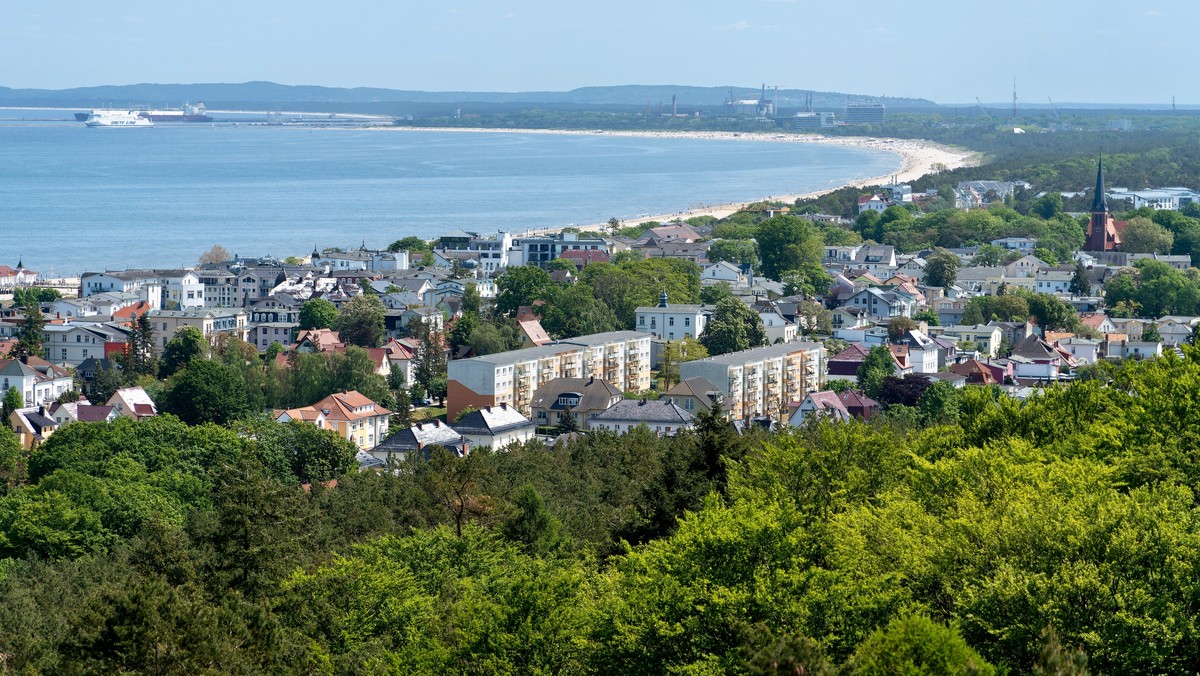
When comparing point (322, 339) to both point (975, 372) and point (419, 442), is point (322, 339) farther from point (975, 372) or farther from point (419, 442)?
point (975, 372)

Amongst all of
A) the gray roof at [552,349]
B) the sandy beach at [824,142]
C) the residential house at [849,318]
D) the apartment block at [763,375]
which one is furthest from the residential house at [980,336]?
the sandy beach at [824,142]

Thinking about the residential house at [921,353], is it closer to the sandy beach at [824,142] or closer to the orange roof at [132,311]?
the orange roof at [132,311]

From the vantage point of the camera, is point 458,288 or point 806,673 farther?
point 458,288

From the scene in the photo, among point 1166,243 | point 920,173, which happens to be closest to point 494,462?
point 1166,243

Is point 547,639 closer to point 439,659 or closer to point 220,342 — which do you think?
point 439,659

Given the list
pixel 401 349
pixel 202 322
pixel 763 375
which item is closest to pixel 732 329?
pixel 763 375

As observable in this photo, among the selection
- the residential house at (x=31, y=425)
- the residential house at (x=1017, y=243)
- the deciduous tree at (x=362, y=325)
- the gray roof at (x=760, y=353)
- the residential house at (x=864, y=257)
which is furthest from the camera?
the residential house at (x=1017, y=243)
